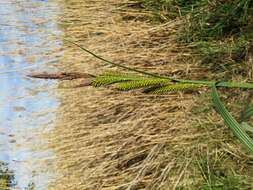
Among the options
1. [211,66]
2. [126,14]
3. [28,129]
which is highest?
[126,14]

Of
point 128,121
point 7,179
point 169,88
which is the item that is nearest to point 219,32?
point 128,121

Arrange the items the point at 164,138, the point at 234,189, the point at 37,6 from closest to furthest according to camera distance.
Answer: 1. the point at 234,189
2. the point at 164,138
3. the point at 37,6

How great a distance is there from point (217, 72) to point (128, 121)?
0.36 metres

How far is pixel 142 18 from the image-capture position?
169 centimetres

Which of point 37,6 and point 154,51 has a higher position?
point 37,6

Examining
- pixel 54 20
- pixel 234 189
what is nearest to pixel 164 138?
pixel 234 189

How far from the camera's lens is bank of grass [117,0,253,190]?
1374 mm

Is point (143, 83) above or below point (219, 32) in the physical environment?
above

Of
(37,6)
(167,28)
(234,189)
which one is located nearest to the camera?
(234,189)

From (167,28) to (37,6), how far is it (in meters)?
0.53

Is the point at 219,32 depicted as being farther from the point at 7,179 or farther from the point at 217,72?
the point at 7,179

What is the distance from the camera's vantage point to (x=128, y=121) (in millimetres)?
1555

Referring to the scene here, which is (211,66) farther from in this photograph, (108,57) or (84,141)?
(84,141)

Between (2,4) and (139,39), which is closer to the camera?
(139,39)
